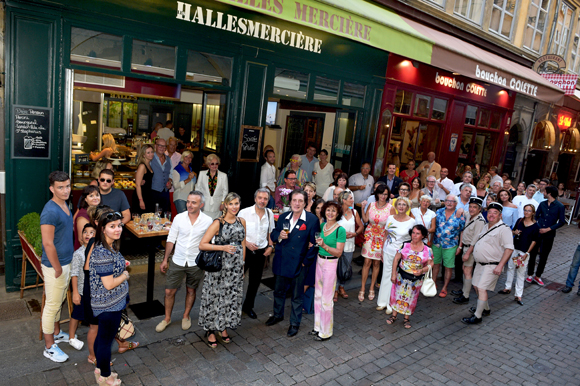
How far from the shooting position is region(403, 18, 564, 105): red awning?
887cm

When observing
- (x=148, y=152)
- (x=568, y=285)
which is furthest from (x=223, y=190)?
(x=568, y=285)

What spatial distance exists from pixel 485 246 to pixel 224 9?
596 cm

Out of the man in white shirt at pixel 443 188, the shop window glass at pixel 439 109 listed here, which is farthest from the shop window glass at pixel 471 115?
the man in white shirt at pixel 443 188

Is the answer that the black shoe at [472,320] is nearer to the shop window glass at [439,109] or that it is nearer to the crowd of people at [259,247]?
the crowd of people at [259,247]

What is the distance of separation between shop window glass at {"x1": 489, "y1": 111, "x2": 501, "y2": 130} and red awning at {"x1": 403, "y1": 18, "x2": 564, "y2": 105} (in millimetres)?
2960

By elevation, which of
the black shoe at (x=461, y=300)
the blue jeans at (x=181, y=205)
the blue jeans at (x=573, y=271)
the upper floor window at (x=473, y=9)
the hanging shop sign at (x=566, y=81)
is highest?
the upper floor window at (x=473, y=9)

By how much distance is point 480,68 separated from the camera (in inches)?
379

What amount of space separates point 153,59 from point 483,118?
11.9 meters

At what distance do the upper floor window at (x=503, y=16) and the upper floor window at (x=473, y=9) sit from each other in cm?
91

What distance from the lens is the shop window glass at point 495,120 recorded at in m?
15.0

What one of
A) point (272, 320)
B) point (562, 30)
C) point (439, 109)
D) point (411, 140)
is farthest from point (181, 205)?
point (562, 30)

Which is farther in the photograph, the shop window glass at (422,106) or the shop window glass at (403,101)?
the shop window glass at (422,106)

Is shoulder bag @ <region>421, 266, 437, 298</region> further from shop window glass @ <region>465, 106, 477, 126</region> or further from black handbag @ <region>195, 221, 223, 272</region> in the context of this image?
shop window glass @ <region>465, 106, 477, 126</region>

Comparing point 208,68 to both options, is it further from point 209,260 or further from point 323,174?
point 209,260
